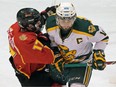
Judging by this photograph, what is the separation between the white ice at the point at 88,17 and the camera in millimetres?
3082

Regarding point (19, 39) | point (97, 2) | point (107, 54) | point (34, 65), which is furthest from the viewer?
point (97, 2)

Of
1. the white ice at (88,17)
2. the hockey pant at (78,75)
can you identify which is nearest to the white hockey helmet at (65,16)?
the hockey pant at (78,75)

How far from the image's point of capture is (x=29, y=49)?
6.28ft

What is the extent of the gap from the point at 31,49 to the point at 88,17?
298cm

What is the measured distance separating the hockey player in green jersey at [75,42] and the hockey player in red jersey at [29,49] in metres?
0.14

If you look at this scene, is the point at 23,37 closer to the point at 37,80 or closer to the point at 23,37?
the point at 23,37

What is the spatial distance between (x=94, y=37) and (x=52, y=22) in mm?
271

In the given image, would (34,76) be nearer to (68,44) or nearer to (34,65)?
(34,65)

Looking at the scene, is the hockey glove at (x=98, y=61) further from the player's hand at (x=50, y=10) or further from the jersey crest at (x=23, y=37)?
the jersey crest at (x=23, y=37)

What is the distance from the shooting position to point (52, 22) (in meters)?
2.23

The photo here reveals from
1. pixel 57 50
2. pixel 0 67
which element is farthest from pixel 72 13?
pixel 0 67

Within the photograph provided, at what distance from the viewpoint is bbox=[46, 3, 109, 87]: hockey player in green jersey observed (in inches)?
84.2

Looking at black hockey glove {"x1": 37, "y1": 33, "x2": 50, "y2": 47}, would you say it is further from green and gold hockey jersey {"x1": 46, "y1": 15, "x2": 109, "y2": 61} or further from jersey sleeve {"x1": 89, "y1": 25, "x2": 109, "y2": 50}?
jersey sleeve {"x1": 89, "y1": 25, "x2": 109, "y2": 50}

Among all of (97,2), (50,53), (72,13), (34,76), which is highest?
(72,13)
